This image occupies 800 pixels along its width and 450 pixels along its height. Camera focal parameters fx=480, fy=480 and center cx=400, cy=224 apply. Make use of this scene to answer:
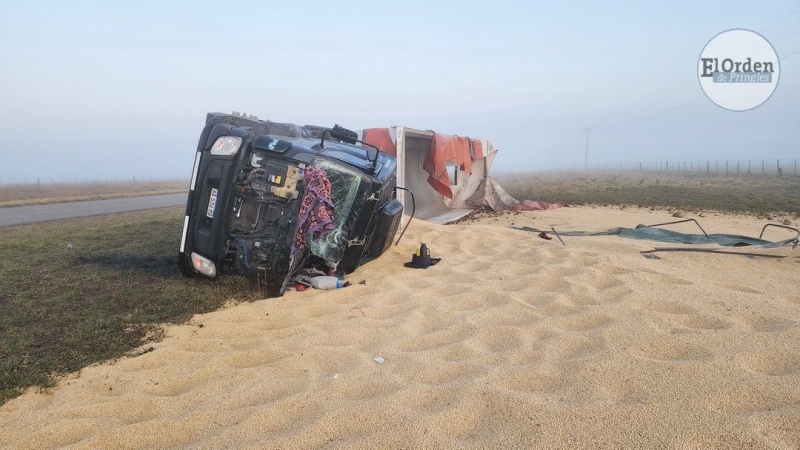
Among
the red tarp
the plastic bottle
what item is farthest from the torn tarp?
the plastic bottle

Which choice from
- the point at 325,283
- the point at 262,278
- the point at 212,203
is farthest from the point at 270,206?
the point at 325,283

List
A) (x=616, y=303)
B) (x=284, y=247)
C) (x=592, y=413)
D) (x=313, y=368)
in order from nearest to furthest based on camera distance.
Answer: (x=592, y=413), (x=313, y=368), (x=616, y=303), (x=284, y=247)

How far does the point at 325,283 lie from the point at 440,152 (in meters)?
7.75

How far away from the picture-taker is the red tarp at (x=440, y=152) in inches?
408

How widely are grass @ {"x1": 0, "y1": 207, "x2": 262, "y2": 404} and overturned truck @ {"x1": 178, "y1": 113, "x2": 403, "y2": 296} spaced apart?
1.11ft

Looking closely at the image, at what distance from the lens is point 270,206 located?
4.50 metres

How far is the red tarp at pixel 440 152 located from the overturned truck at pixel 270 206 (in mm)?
5597

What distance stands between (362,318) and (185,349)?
1302 millimetres

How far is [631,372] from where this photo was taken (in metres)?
2.58

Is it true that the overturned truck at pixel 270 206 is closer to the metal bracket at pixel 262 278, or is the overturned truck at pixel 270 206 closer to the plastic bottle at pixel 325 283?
the metal bracket at pixel 262 278

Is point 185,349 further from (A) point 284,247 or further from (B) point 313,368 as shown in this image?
(A) point 284,247

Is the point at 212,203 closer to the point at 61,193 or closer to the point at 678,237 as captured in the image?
the point at 678,237

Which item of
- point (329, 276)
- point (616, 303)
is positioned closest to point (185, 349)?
Result: point (329, 276)

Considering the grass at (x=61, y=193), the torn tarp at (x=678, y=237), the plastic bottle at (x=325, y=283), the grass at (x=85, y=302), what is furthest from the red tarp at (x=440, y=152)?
the grass at (x=61, y=193)
